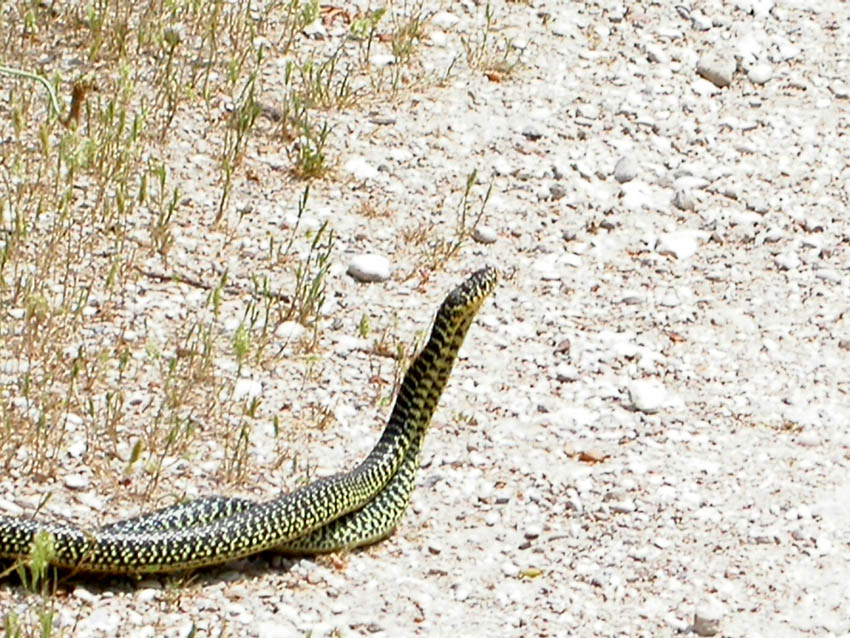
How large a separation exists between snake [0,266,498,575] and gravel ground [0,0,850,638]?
0.12 metres

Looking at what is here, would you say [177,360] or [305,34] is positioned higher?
[305,34]

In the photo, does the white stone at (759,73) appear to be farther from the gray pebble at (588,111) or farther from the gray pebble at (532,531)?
the gray pebble at (532,531)

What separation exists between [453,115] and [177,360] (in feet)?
10.4

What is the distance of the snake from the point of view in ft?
22.3

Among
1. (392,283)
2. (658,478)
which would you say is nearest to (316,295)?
(392,283)

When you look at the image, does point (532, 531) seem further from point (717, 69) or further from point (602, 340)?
point (717, 69)

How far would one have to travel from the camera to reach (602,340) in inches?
363

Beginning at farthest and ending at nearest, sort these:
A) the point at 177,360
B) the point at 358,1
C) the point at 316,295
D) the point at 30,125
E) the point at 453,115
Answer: the point at 358,1 → the point at 453,115 → the point at 30,125 → the point at 316,295 → the point at 177,360

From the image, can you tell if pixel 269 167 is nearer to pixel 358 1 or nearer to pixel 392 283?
pixel 392 283

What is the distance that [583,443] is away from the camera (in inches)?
330

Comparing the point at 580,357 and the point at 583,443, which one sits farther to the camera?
the point at 580,357

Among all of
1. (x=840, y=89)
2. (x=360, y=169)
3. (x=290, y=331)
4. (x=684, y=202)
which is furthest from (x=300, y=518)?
(x=840, y=89)

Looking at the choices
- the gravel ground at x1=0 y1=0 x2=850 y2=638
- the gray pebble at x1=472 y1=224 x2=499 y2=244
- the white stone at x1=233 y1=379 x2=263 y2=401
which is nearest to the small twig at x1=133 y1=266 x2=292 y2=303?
the gravel ground at x1=0 y1=0 x2=850 y2=638

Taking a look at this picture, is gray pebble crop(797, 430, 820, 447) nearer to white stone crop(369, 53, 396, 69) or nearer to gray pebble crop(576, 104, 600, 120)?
gray pebble crop(576, 104, 600, 120)
